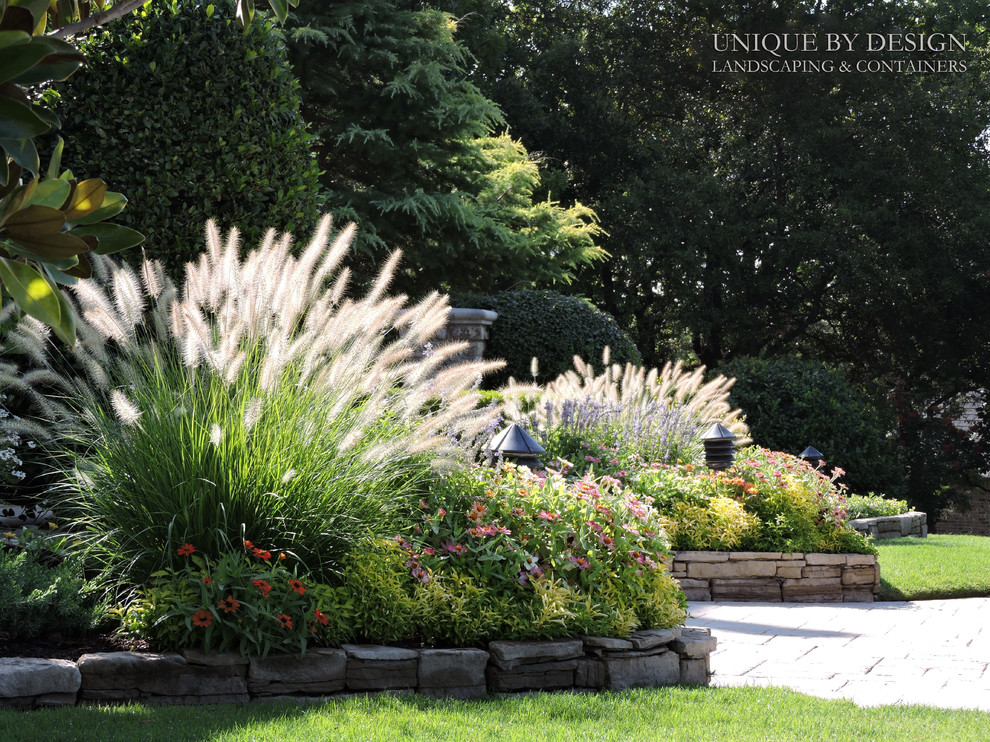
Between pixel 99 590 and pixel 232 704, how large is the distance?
0.81 m

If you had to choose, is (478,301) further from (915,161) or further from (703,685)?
(915,161)

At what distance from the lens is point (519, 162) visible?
14344 mm

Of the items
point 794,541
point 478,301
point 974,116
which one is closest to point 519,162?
point 478,301

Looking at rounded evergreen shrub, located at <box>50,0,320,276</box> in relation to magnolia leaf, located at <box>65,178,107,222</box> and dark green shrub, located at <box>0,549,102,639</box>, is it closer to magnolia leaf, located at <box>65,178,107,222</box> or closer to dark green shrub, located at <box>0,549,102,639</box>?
dark green shrub, located at <box>0,549,102,639</box>

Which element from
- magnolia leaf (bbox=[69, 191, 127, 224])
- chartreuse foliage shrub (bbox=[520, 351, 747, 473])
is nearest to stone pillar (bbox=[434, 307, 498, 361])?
chartreuse foliage shrub (bbox=[520, 351, 747, 473])

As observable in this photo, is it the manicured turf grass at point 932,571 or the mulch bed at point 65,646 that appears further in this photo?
the manicured turf grass at point 932,571

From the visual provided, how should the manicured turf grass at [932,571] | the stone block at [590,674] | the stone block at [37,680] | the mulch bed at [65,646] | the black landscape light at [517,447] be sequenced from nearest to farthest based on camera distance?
the stone block at [37,680] < the mulch bed at [65,646] < the stone block at [590,674] < the black landscape light at [517,447] < the manicured turf grass at [932,571]

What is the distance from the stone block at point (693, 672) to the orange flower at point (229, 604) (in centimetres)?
191

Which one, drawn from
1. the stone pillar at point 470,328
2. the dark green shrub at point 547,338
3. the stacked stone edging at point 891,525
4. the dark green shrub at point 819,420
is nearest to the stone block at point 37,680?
the stone pillar at point 470,328

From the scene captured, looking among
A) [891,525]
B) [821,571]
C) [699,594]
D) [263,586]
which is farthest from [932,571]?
[263,586]

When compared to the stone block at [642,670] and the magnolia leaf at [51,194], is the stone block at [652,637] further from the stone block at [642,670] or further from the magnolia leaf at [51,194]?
the magnolia leaf at [51,194]

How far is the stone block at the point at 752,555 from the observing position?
20.1ft

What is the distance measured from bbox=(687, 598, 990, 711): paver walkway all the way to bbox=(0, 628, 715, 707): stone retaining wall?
1.28 feet

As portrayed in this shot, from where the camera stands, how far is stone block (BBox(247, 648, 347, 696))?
3.13 metres
